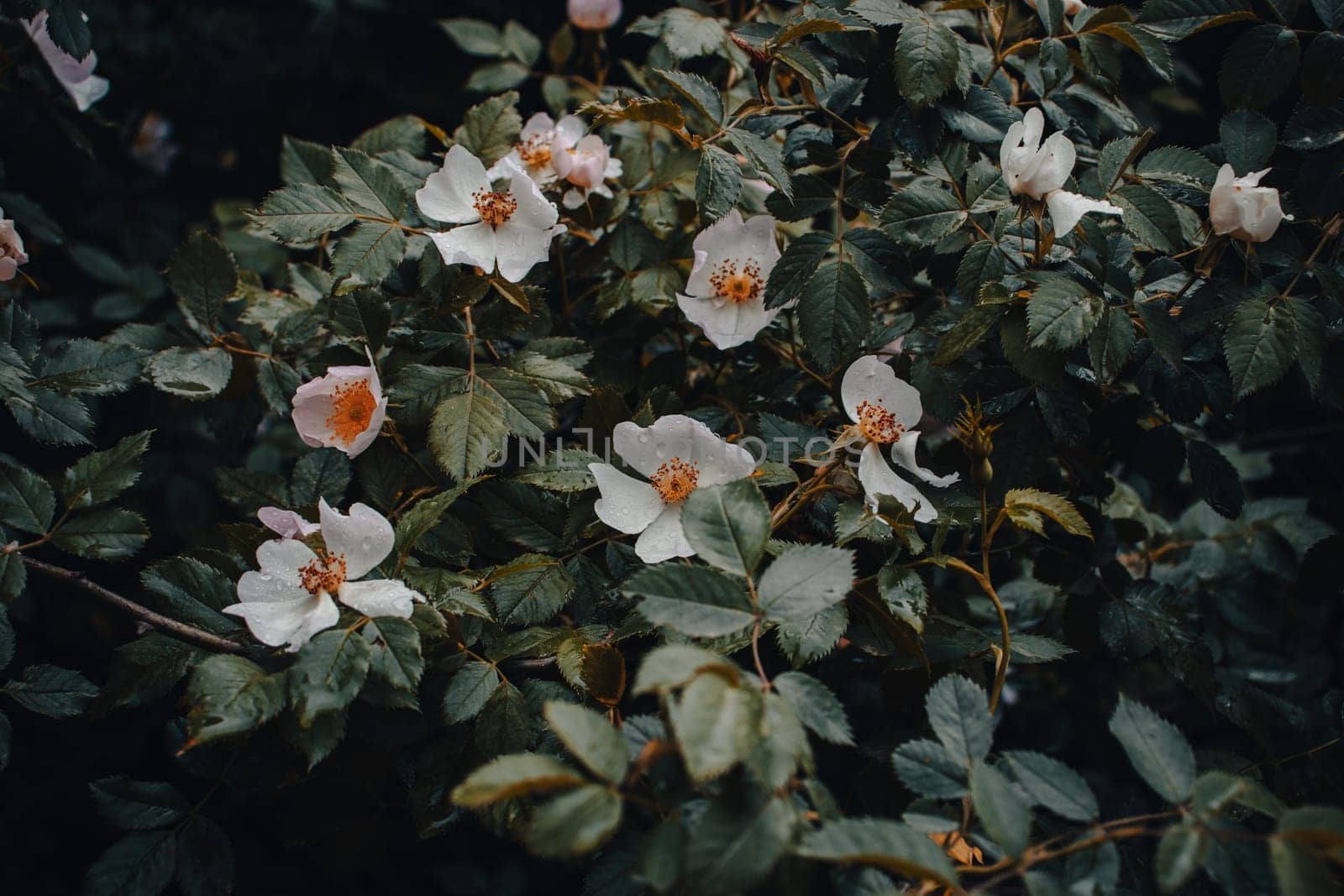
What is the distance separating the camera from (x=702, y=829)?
2.01 feet

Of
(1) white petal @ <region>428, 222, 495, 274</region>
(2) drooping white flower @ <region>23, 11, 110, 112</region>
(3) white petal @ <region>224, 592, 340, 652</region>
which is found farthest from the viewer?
(2) drooping white flower @ <region>23, 11, 110, 112</region>

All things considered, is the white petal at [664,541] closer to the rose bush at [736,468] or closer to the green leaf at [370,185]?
the rose bush at [736,468]

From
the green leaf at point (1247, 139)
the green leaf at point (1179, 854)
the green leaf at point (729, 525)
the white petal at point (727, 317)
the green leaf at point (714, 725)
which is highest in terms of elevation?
the green leaf at point (1247, 139)

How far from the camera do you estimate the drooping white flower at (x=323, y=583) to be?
82 cm

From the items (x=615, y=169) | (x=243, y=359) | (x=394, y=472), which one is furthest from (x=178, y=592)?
(x=615, y=169)

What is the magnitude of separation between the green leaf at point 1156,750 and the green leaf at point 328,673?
1.90 feet

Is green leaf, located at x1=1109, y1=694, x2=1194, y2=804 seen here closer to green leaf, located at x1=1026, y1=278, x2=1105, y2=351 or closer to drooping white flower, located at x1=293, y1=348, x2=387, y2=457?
green leaf, located at x1=1026, y1=278, x2=1105, y2=351

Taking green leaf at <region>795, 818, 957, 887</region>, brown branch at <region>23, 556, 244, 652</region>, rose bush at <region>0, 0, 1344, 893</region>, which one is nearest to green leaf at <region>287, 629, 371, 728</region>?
rose bush at <region>0, 0, 1344, 893</region>

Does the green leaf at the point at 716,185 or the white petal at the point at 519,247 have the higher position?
the green leaf at the point at 716,185

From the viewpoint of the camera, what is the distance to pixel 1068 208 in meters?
0.94

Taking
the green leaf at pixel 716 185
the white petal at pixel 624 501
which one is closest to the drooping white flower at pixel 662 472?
the white petal at pixel 624 501

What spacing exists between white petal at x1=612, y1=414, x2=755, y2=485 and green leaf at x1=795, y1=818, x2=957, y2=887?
0.39 meters

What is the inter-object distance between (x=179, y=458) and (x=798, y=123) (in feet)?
3.95

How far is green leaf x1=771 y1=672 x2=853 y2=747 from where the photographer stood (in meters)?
0.69
